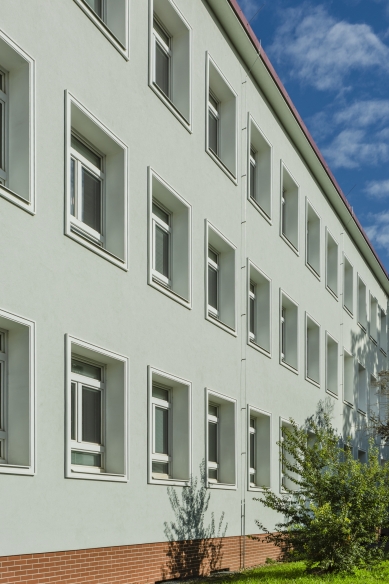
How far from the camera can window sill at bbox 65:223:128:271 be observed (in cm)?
1152

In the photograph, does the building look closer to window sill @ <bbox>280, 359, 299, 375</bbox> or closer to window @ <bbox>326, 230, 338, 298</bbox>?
window sill @ <bbox>280, 359, 299, 375</bbox>

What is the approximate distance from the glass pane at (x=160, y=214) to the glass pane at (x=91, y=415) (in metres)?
4.13

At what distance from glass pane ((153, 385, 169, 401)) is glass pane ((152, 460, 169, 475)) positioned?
1.16 metres

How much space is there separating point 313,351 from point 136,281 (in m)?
14.1

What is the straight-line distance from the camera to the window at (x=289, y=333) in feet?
76.8

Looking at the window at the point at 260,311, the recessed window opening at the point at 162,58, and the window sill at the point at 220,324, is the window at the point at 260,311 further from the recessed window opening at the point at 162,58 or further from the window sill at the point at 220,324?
the recessed window opening at the point at 162,58

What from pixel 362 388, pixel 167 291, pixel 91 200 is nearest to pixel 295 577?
pixel 167 291

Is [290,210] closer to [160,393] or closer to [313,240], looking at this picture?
[313,240]

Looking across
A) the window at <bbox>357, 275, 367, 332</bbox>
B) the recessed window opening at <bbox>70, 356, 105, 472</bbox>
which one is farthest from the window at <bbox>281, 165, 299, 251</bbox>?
the recessed window opening at <bbox>70, 356, 105, 472</bbox>

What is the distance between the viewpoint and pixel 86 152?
511 inches

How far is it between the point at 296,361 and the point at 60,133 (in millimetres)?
13654

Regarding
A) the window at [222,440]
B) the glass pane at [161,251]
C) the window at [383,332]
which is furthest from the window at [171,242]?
the window at [383,332]

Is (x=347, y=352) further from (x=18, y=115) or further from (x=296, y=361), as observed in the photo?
(x=18, y=115)

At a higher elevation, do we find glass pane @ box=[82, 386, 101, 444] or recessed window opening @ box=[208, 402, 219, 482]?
glass pane @ box=[82, 386, 101, 444]
